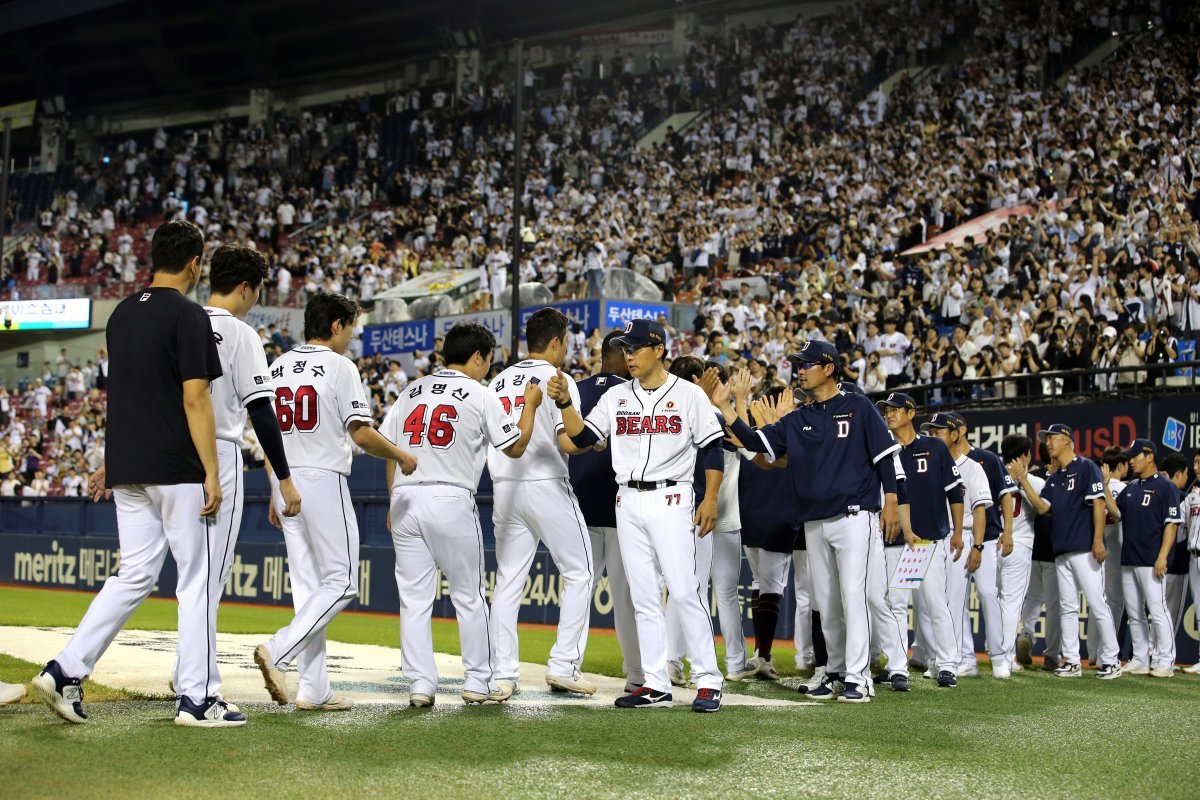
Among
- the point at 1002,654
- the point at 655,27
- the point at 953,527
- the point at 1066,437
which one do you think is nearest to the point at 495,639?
the point at 953,527

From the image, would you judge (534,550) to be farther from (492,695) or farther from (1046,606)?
(1046,606)

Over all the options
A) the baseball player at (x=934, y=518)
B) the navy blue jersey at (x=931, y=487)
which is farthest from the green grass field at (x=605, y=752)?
the navy blue jersey at (x=931, y=487)

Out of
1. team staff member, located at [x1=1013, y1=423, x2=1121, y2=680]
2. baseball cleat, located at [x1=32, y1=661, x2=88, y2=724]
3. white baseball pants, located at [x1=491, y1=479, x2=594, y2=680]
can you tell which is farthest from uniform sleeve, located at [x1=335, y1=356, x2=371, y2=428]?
team staff member, located at [x1=1013, y1=423, x2=1121, y2=680]

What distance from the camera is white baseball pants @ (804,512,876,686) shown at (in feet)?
25.7

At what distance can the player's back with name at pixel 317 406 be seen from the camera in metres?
6.66

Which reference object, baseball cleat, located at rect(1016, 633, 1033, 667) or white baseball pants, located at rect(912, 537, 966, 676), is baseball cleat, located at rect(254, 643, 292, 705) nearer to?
white baseball pants, located at rect(912, 537, 966, 676)

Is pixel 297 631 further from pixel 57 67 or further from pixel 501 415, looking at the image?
pixel 57 67

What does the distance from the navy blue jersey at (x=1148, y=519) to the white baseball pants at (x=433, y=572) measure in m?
6.71

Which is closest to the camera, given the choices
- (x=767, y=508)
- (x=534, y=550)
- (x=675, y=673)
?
(x=534, y=550)

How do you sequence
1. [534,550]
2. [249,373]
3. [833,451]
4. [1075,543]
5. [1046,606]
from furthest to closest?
[1046,606]
[1075,543]
[833,451]
[534,550]
[249,373]

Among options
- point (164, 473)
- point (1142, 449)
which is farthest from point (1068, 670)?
point (164, 473)

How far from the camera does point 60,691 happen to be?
5.52 meters

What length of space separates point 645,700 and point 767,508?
9.04 feet

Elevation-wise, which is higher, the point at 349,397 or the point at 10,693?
the point at 349,397
